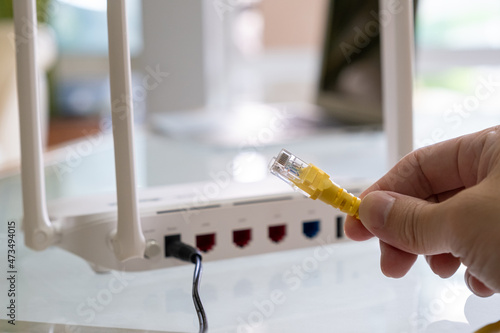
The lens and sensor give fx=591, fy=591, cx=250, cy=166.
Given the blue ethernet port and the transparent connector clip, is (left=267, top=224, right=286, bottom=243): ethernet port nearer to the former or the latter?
the blue ethernet port

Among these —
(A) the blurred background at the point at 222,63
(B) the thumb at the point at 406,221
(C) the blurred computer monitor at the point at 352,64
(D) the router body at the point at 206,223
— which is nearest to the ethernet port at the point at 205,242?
(D) the router body at the point at 206,223

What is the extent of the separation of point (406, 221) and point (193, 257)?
227 millimetres

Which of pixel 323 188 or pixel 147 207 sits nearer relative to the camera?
pixel 323 188

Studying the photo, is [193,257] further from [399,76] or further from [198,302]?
[399,76]

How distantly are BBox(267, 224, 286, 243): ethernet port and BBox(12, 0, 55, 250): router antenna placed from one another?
229mm

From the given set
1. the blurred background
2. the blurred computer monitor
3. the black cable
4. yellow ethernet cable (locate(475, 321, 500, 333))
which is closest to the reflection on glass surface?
the black cable

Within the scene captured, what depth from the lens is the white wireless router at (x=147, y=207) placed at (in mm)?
533

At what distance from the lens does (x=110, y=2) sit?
52 centimetres

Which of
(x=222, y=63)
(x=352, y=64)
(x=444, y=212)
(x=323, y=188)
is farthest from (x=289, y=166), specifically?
(x=222, y=63)

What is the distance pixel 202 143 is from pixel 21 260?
25.5 inches

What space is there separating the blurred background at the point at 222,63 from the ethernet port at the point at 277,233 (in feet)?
2.20

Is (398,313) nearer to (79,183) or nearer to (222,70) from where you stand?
(79,183)

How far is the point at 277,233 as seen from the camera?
2.14 ft

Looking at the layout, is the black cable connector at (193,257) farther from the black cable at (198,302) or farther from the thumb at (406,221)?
the thumb at (406,221)
